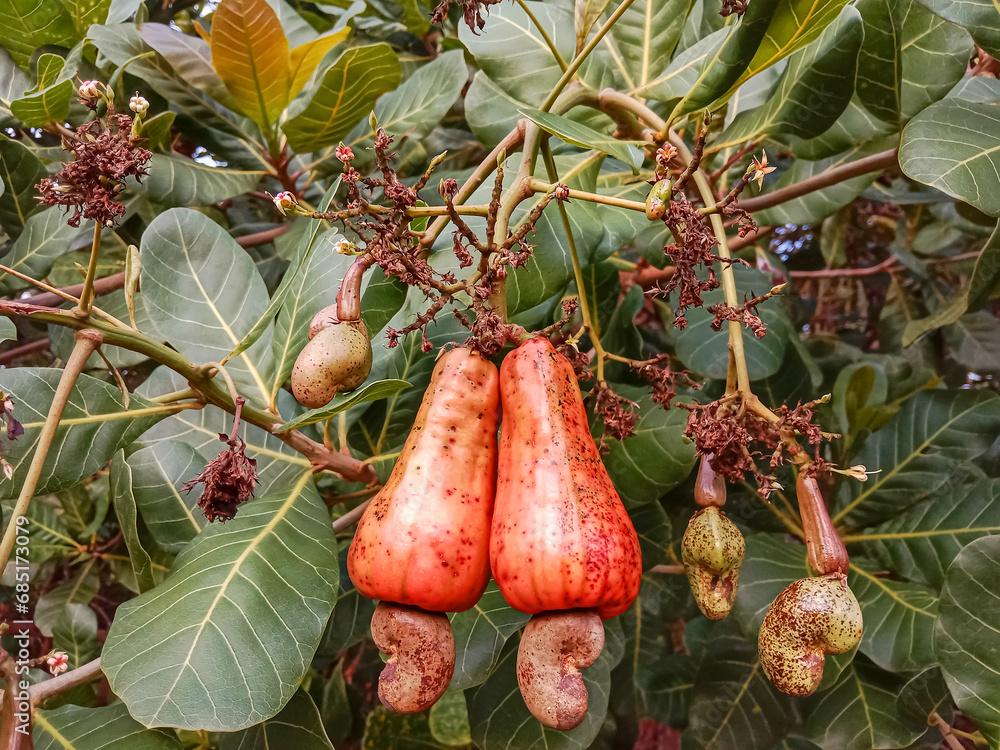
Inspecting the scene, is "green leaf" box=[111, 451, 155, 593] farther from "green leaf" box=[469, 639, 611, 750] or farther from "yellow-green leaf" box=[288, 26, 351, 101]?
"yellow-green leaf" box=[288, 26, 351, 101]

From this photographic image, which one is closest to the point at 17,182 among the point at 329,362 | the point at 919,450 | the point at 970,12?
the point at 329,362

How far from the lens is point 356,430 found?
4.14 feet

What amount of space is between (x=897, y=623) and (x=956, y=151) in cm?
83

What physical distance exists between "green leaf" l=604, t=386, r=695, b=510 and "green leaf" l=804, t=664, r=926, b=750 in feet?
2.17

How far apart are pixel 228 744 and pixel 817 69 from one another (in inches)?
54.9

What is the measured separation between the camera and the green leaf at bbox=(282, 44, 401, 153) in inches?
48.6

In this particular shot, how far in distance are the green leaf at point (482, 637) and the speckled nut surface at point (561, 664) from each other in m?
0.37

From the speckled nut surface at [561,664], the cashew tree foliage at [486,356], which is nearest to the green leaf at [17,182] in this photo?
the cashew tree foliage at [486,356]

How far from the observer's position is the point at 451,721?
159 cm

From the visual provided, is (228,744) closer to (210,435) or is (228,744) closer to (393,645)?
(210,435)

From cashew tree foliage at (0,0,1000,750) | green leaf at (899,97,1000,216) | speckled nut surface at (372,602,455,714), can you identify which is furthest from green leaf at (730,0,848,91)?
speckled nut surface at (372,602,455,714)

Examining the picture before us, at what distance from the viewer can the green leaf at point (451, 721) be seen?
5.16 feet

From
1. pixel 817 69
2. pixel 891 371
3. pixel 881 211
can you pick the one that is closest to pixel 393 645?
pixel 817 69

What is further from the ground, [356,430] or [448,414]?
[448,414]
